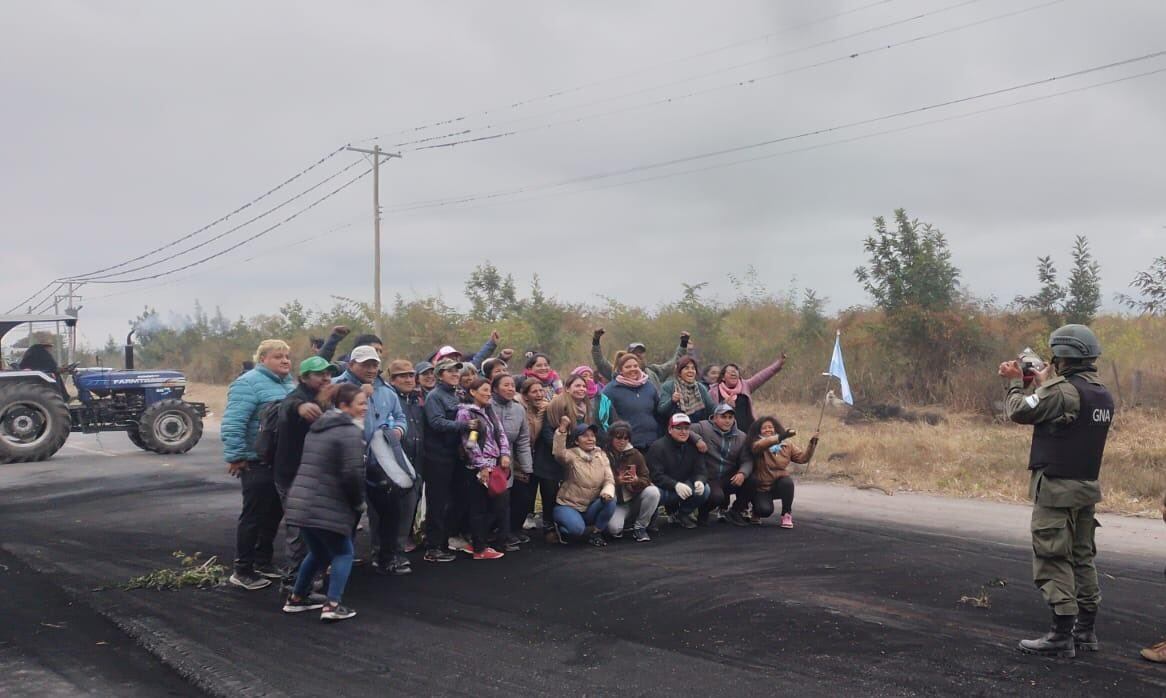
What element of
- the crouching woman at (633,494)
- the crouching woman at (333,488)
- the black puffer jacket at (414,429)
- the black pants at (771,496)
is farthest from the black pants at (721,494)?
the crouching woman at (333,488)

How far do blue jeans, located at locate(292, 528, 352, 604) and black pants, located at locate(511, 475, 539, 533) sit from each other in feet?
9.11

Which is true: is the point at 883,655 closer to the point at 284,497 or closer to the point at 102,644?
the point at 284,497

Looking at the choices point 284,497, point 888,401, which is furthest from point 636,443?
point 888,401

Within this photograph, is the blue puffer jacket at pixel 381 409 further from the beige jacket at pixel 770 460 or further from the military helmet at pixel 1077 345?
the military helmet at pixel 1077 345

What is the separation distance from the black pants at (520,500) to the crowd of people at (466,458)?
0.6 inches

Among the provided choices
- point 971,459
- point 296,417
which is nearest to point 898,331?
point 971,459

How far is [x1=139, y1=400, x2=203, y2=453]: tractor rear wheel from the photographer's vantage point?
17406 millimetres

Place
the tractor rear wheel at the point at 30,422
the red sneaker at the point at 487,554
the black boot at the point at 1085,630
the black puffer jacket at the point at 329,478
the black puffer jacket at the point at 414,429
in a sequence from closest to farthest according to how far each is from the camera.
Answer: the black boot at the point at 1085,630 < the black puffer jacket at the point at 329,478 < the black puffer jacket at the point at 414,429 < the red sneaker at the point at 487,554 < the tractor rear wheel at the point at 30,422

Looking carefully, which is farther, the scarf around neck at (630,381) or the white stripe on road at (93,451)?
the white stripe on road at (93,451)

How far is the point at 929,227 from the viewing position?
2211 centimetres

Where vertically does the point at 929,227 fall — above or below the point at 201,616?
above

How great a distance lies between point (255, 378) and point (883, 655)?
4795 mm

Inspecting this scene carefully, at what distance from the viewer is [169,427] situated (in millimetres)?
17641

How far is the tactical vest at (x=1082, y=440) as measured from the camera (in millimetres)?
5531
